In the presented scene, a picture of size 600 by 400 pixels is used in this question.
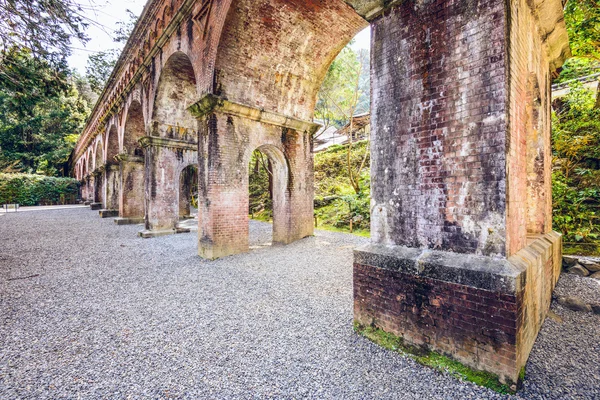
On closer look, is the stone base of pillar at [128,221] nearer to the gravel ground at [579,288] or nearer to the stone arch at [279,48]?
the stone arch at [279,48]

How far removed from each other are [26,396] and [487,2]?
19.4 feet

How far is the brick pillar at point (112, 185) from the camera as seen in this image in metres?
19.6

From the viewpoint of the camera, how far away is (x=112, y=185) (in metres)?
19.5

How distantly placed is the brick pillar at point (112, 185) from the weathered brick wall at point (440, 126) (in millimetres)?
21774

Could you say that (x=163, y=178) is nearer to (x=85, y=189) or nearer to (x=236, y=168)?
(x=236, y=168)

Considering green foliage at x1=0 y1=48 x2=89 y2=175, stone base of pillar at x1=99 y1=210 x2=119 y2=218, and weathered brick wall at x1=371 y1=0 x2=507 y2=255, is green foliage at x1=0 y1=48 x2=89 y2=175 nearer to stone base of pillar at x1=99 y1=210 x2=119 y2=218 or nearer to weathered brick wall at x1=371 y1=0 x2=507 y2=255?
stone base of pillar at x1=99 y1=210 x2=119 y2=218

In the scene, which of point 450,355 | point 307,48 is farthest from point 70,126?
point 450,355

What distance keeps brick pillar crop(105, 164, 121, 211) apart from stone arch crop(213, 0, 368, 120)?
16.5 meters

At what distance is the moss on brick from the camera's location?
8.27 ft

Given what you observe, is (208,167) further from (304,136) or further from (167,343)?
(167,343)

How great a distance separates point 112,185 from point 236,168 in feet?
54.6

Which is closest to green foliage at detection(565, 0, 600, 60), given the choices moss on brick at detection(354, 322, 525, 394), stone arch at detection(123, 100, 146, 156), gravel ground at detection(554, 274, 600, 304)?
gravel ground at detection(554, 274, 600, 304)

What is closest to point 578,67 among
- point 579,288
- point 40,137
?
point 579,288

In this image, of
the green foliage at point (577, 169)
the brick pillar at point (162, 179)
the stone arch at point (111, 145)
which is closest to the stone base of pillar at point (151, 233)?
the brick pillar at point (162, 179)
